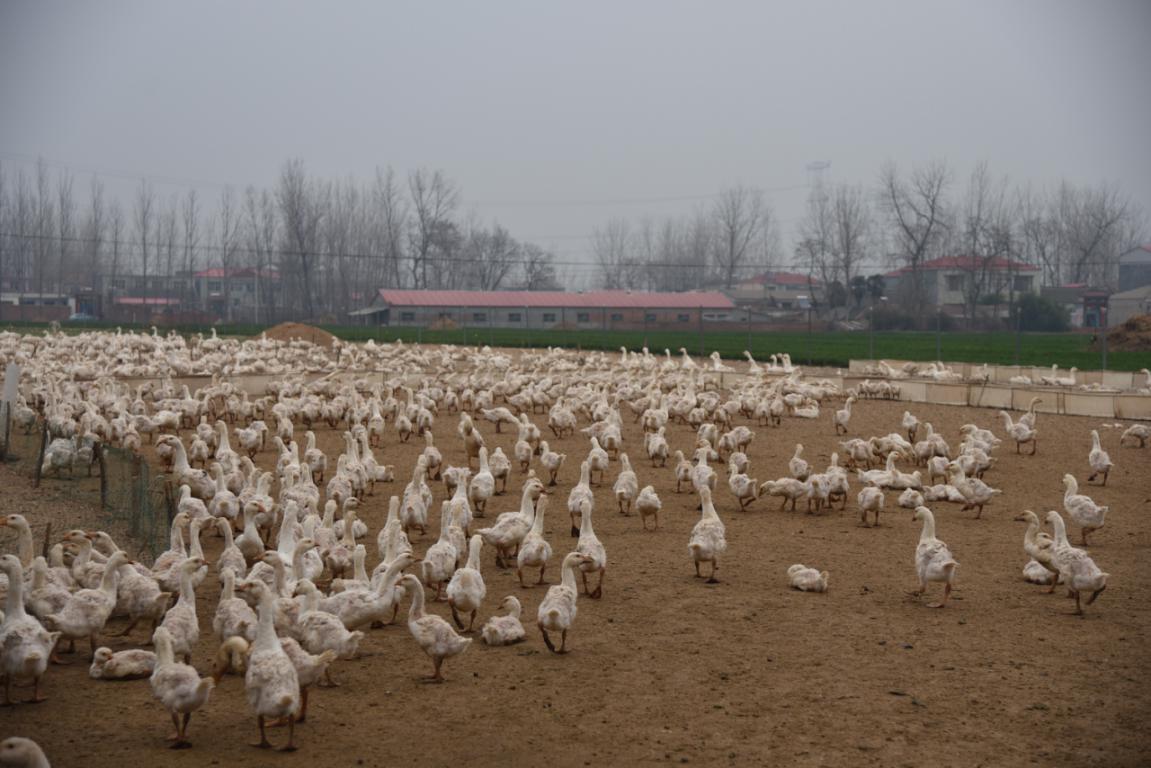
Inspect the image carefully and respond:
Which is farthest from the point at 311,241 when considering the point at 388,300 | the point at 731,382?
the point at 731,382

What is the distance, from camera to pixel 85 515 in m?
14.3

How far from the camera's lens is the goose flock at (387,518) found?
8281mm

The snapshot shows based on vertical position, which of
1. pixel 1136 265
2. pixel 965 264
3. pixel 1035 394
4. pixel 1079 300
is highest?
pixel 965 264

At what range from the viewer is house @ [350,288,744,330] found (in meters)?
79.2

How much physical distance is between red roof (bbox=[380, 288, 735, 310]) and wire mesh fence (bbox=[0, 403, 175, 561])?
6109 centimetres

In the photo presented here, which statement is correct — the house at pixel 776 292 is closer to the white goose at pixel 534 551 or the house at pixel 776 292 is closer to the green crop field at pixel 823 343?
the green crop field at pixel 823 343

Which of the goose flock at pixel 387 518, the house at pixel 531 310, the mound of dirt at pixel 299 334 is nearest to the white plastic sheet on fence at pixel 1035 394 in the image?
the goose flock at pixel 387 518

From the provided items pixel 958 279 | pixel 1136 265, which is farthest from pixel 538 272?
pixel 1136 265

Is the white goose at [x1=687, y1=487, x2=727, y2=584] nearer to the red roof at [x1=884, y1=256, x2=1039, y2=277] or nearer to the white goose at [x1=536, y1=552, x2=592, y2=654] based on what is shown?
the white goose at [x1=536, y1=552, x2=592, y2=654]

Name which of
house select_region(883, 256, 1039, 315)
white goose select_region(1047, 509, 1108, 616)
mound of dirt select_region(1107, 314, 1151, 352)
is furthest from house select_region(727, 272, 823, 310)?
white goose select_region(1047, 509, 1108, 616)

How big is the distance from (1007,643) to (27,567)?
8.17 m

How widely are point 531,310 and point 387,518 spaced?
69.0 metres

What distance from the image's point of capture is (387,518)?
13.9 m

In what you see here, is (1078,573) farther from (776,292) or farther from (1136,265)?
(776,292)
